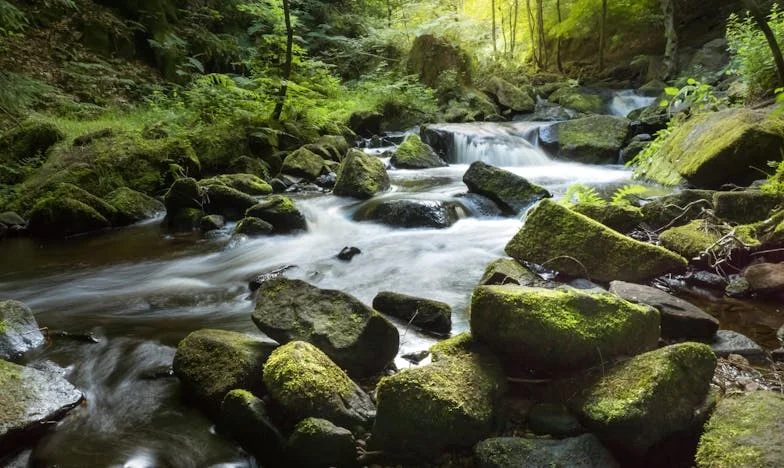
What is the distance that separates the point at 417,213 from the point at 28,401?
544 cm

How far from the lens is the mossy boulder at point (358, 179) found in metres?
9.12

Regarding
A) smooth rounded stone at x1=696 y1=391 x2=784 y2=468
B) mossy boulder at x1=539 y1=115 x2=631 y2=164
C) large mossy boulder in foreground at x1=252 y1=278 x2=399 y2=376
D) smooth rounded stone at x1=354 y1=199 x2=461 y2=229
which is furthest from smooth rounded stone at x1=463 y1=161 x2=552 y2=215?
smooth rounded stone at x1=696 y1=391 x2=784 y2=468

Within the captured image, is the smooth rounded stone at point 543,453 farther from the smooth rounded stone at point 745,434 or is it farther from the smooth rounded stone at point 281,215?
the smooth rounded stone at point 281,215

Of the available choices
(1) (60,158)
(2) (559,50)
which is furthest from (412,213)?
(2) (559,50)

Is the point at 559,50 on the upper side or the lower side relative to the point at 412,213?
upper

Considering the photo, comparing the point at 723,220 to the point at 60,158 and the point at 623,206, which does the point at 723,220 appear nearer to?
the point at 623,206

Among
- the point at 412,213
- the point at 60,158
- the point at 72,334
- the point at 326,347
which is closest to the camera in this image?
the point at 326,347

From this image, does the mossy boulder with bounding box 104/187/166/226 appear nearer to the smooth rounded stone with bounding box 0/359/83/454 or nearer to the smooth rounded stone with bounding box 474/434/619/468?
the smooth rounded stone with bounding box 0/359/83/454

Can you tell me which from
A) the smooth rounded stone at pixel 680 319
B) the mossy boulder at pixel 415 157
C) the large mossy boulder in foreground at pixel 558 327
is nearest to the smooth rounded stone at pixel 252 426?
the large mossy boulder in foreground at pixel 558 327

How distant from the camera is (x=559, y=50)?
72.3 feet

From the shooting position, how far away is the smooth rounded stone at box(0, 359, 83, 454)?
2.72 m

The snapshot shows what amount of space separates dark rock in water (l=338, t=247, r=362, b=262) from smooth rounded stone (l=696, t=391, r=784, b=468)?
4565mm

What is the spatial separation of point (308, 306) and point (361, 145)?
11209 millimetres

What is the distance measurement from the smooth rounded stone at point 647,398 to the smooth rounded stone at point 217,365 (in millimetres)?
1860
